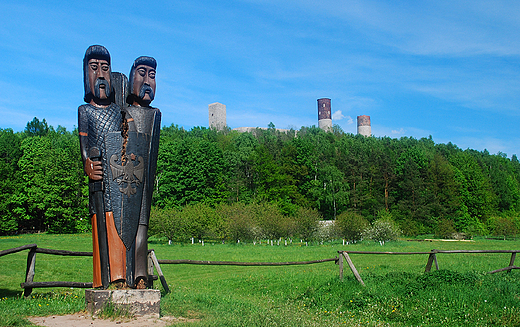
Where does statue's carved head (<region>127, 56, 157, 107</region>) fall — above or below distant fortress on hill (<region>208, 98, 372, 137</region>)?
below

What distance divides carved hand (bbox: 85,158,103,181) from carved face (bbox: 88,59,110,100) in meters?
1.32

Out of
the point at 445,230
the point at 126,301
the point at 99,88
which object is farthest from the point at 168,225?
the point at 445,230

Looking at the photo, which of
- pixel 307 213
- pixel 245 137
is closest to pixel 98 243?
pixel 307 213

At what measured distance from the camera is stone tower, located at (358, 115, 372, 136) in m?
116

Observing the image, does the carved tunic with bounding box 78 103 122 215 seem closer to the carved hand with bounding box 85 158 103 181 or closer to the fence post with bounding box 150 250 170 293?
the carved hand with bounding box 85 158 103 181

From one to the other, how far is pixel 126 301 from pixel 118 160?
2537 mm

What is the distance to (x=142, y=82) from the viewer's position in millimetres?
8719

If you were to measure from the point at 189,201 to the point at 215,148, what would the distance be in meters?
8.82

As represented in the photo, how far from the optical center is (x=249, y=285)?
13.6 meters

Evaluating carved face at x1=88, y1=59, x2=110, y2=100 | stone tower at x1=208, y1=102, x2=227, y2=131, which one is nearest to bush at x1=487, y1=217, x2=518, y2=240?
Answer: carved face at x1=88, y1=59, x2=110, y2=100

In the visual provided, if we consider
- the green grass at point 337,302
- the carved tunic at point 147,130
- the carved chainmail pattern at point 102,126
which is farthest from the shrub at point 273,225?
the carved chainmail pattern at point 102,126

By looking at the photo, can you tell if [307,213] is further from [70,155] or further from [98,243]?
[98,243]

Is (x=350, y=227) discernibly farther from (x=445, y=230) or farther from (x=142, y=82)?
(x=142, y=82)

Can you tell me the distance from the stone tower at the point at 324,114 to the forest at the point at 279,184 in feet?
94.0
